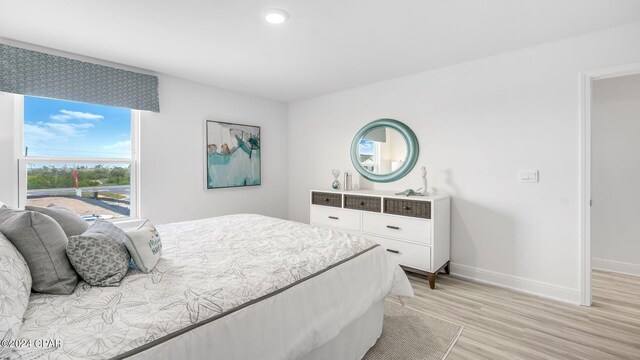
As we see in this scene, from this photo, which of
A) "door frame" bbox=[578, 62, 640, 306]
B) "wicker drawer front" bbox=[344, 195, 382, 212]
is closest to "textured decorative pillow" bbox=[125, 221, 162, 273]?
"wicker drawer front" bbox=[344, 195, 382, 212]

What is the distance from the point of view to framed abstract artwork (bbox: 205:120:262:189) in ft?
12.9

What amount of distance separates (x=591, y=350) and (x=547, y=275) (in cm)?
88

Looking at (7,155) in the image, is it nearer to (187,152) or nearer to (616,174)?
(187,152)

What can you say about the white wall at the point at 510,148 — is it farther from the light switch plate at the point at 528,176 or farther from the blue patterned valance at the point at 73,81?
the blue patterned valance at the point at 73,81

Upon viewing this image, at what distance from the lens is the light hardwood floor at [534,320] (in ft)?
6.34

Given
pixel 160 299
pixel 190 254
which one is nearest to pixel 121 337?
pixel 160 299

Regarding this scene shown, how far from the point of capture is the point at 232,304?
46.7 inches

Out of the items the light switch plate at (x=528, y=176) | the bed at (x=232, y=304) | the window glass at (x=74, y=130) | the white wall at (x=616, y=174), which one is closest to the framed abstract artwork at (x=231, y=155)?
the window glass at (x=74, y=130)

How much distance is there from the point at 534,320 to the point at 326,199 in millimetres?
2370

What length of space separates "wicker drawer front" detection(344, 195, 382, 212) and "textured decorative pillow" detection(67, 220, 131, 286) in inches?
97.4

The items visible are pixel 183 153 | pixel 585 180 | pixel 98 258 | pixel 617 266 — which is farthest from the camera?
pixel 183 153

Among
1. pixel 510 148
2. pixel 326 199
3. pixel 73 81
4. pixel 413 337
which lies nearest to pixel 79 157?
pixel 73 81

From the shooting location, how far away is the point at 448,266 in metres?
3.29

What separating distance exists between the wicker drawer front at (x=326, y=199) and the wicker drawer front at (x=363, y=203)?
11cm
